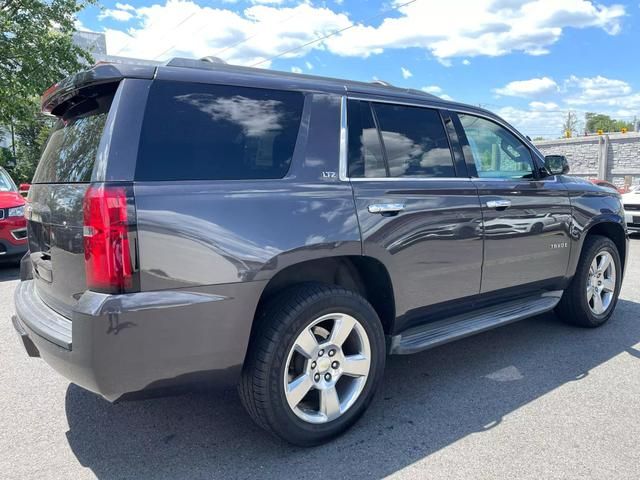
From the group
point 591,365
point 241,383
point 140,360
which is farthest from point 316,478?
point 591,365

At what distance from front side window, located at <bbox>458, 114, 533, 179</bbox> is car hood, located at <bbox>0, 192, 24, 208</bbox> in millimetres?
6441

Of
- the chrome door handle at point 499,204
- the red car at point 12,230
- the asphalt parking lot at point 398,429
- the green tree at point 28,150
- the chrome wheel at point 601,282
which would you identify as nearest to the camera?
the asphalt parking lot at point 398,429

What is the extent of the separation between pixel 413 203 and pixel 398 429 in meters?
1.33

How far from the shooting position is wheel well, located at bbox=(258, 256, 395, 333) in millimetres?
2924

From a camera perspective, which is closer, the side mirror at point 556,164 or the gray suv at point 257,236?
the gray suv at point 257,236

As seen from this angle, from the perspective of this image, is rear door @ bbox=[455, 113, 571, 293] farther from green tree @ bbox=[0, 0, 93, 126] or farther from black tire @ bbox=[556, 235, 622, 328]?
green tree @ bbox=[0, 0, 93, 126]

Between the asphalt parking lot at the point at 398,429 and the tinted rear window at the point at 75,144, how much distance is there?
4.69 feet

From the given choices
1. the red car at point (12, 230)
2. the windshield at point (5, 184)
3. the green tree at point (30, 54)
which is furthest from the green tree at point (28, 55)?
the red car at point (12, 230)

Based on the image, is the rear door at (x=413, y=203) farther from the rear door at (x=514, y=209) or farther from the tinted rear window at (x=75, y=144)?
the tinted rear window at (x=75, y=144)

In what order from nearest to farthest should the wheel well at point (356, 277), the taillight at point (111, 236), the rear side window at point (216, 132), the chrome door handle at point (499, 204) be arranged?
1. the taillight at point (111, 236)
2. the rear side window at point (216, 132)
3. the wheel well at point (356, 277)
4. the chrome door handle at point (499, 204)

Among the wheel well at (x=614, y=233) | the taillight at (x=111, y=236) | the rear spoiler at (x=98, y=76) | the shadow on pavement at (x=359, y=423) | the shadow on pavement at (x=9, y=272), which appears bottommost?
the shadow on pavement at (x=9, y=272)

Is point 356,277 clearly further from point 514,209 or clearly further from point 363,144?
point 514,209

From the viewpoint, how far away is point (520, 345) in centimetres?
442

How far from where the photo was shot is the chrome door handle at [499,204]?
3701 millimetres
